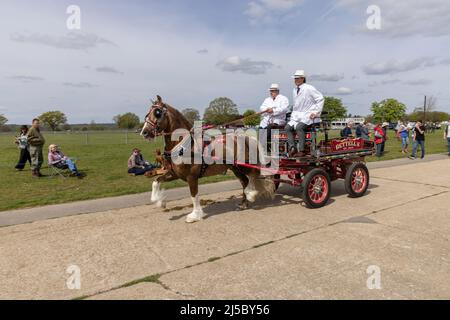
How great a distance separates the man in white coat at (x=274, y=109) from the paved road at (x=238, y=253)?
1.74 m

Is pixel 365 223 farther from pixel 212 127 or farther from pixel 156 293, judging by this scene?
pixel 156 293

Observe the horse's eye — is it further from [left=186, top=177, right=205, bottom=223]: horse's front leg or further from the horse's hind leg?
the horse's hind leg

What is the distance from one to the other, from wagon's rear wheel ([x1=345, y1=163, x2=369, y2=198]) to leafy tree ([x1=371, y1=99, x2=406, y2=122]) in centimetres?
7396

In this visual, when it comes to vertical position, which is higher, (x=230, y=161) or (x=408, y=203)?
(x=230, y=161)

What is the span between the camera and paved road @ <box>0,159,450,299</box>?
3178mm

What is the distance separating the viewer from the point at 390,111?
241 feet

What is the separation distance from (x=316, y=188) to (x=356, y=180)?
137 cm

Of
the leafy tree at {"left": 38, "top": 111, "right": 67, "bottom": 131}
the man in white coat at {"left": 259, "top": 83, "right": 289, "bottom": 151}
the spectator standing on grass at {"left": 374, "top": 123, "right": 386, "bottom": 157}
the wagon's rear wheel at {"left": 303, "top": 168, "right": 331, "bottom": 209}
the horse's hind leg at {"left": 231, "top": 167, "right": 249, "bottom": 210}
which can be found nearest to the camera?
the wagon's rear wheel at {"left": 303, "top": 168, "right": 331, "bottom": 209}

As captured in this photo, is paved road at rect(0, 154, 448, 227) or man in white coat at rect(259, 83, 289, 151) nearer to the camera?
paved road at rect(0, 154, 448, 227)

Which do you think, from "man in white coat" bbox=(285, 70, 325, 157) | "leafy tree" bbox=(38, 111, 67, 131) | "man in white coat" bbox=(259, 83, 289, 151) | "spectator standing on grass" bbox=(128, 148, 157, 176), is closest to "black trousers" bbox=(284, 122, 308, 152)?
"man in white coat" bbox=(285, 70, 325, 157)

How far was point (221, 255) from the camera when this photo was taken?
3.98 m
